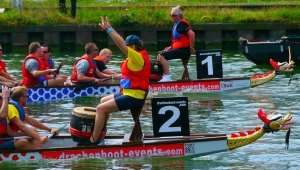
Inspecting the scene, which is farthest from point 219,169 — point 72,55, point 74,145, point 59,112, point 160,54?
point 72,55

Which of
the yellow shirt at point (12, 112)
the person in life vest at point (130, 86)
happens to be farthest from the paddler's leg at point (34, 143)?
the person in life vest at point (130, 86)

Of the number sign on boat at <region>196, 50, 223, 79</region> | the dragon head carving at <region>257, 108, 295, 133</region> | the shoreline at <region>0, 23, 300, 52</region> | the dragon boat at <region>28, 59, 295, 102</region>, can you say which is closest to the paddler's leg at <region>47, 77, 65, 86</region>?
the dragon boat at <region>28, 59, 295, 102</region>

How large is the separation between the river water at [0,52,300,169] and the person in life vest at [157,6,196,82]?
3.01 feet

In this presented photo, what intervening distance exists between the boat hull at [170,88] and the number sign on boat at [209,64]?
295 mm

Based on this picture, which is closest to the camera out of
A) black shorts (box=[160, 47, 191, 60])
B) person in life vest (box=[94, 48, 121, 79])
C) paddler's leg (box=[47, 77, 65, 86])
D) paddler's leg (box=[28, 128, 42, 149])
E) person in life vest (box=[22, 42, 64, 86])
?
paddler's leg (box=[28, 128, 42, 149])

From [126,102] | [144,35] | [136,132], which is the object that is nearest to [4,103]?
[126,102]

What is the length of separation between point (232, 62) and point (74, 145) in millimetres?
14309

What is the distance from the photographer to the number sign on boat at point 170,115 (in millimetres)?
11508

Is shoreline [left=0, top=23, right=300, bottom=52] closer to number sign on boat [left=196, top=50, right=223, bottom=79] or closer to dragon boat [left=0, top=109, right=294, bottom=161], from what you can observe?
number sign on boat [left=196, top=50, right=223, bottom=79]

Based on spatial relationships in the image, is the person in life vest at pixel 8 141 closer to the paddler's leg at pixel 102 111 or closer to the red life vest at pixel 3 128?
the red life vest at pixel 3 128

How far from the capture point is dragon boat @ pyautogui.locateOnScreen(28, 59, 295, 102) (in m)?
18.1

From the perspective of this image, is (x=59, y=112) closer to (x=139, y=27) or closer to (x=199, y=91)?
(x=199, y=91)

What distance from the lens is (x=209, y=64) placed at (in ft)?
61.7

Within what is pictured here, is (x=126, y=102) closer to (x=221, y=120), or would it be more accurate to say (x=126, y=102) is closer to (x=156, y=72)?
(x=221, y=120)
